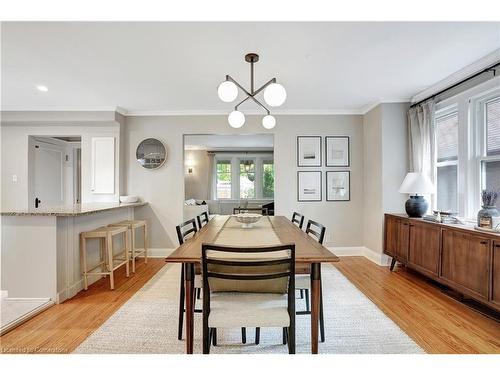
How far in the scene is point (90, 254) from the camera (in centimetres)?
337

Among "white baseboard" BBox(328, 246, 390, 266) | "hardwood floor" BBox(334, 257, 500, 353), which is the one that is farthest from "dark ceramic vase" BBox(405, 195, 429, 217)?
"white baseboard" BBox(328, 246, 390, 266)

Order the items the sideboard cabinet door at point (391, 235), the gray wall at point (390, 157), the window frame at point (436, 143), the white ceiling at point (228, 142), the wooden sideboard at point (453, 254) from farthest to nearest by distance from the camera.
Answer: the white ceiling at point (228, 142)
the gray wall at point (390, 157)
the sideboard cabinet door at point (391, 235)
the window frame at point (436, 143)
the wooden sideboard at point (453, 254)

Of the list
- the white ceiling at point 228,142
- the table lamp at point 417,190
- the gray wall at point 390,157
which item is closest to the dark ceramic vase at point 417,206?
the table lamp at point 417,190

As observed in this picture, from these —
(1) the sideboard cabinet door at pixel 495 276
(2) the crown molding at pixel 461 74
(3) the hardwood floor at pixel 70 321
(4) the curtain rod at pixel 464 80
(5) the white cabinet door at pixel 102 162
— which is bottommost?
(3) the hardwood floor at pixel 70 321

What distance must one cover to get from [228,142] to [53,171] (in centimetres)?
409

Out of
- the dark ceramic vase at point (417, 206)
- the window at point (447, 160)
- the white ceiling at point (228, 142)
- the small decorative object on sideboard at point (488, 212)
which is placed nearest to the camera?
the small decorative object on sideboard at point (488, 212)

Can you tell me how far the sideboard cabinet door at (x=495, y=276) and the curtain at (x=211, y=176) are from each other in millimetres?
7397

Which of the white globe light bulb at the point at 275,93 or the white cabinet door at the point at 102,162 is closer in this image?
the white globe light bulb at the point at 275,93

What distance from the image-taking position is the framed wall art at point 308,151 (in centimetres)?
460

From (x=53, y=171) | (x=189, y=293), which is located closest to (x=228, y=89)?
(x=189, y=293)

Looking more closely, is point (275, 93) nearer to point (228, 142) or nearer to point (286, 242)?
point (286, 242)

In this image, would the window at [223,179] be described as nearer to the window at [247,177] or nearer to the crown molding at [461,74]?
the window at [247,177]
